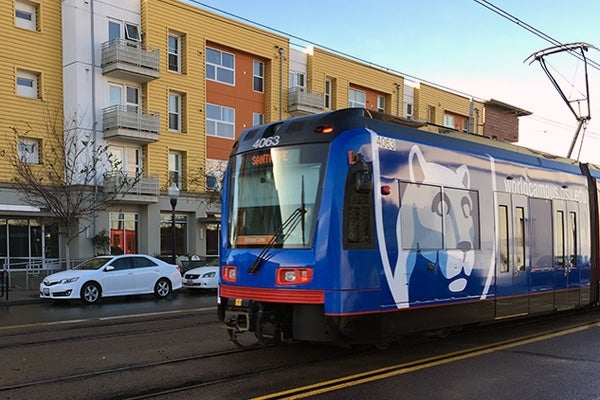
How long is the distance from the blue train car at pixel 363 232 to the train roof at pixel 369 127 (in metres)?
0.02

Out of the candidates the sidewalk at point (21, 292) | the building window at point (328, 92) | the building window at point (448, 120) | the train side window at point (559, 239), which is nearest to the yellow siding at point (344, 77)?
the building window at point (328, 92)

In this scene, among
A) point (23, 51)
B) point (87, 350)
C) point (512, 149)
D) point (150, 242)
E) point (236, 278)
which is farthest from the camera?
point (150, 242)

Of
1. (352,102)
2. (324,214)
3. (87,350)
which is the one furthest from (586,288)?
(352,102)

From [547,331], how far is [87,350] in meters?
7.87

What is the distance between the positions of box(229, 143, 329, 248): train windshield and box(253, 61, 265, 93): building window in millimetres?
28084

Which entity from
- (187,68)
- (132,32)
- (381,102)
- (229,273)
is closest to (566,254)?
(229,273)

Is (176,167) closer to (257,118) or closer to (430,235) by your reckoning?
(257,118)

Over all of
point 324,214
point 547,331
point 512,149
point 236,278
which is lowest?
point 547,331

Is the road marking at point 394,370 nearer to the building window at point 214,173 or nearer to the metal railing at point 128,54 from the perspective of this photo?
the metal railing at point 128,54

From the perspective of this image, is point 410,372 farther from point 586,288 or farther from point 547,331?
point 586,288

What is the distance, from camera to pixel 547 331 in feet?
34.0

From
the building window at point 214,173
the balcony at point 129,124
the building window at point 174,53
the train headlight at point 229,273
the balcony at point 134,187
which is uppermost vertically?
the building window at point 174,53

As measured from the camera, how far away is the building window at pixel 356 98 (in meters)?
40.7

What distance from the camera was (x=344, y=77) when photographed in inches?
1575
